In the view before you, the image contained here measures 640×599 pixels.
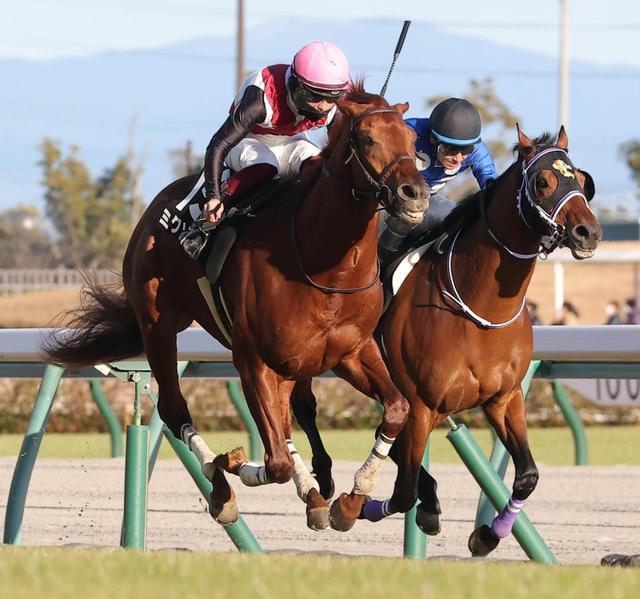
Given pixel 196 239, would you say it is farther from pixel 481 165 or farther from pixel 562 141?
pixel 562 141

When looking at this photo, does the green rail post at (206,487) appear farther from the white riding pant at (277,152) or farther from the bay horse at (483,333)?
the white riding pant at (277,152)

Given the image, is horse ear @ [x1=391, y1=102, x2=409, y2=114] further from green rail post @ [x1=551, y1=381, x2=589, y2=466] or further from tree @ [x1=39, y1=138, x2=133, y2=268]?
tree @ [x1=39, y1=138, x2=133, y2=268]

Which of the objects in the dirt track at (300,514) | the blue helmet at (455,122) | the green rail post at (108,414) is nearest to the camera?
the blue helmet at (455,122)

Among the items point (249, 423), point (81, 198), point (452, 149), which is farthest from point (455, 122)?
point (81, 198)

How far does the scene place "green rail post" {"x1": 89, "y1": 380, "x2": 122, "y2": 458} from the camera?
35.1 feet

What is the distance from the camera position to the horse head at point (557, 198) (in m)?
5.74

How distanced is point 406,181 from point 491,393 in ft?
4.53

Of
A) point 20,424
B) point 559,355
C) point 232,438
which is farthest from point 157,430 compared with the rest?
point 20,424

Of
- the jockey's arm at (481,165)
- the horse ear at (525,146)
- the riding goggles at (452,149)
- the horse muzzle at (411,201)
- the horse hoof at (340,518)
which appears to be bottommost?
the horse hoof at (340,518)

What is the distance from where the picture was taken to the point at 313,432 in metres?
6.54

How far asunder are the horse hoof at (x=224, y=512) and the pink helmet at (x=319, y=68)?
169 cm

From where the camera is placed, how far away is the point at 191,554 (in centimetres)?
488

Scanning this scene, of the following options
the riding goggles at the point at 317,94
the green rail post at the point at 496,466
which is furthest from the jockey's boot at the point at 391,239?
the riding goggles at the point at 317,94

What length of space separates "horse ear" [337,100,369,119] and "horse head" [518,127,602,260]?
0.89 metres
